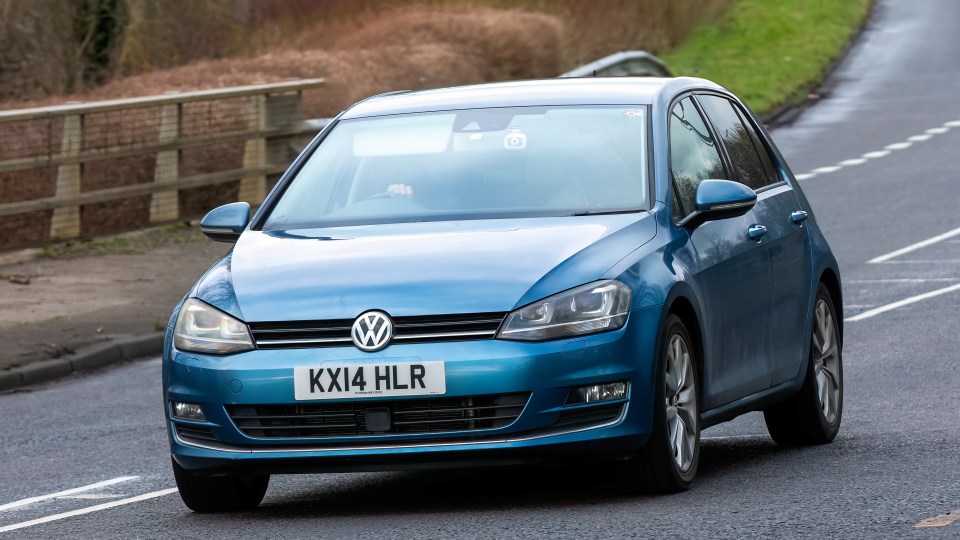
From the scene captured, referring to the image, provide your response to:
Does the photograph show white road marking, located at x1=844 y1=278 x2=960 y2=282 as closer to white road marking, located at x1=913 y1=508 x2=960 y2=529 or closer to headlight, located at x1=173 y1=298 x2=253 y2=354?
white road marking, located at x1=913 y1=508 x2=960 y2=529

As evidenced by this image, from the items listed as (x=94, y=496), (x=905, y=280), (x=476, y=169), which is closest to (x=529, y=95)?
(x=476, y=169)

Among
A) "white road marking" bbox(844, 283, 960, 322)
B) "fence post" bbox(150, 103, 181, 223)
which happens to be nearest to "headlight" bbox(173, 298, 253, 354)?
"white road marking" bbox(844, 283, 960, 322)

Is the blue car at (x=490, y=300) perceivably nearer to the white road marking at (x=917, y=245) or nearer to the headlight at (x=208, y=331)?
the headlight at (x=208, y=331)

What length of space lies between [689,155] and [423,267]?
5.74ft

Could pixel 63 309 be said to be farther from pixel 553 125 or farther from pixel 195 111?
pixel 553 125

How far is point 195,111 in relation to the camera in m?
21.9

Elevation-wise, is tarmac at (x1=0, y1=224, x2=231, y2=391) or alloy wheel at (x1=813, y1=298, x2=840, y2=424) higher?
alloy wheel at (x1=813, y1=298, x2=840, y2=424)

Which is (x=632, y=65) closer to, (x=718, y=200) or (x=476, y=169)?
(x=476, y=169)

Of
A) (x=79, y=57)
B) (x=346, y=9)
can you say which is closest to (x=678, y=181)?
(x=79, y=57)

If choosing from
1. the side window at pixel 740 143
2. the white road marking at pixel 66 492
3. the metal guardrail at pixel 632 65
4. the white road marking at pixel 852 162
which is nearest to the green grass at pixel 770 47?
the metal guardrail at pixel 632 65

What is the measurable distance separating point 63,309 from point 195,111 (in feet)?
18.3

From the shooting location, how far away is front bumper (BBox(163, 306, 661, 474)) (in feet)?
25.5

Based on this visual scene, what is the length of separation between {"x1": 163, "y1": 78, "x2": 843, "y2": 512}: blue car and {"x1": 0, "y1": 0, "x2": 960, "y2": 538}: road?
0.25 meters

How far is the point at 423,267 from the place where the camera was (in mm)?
8062
